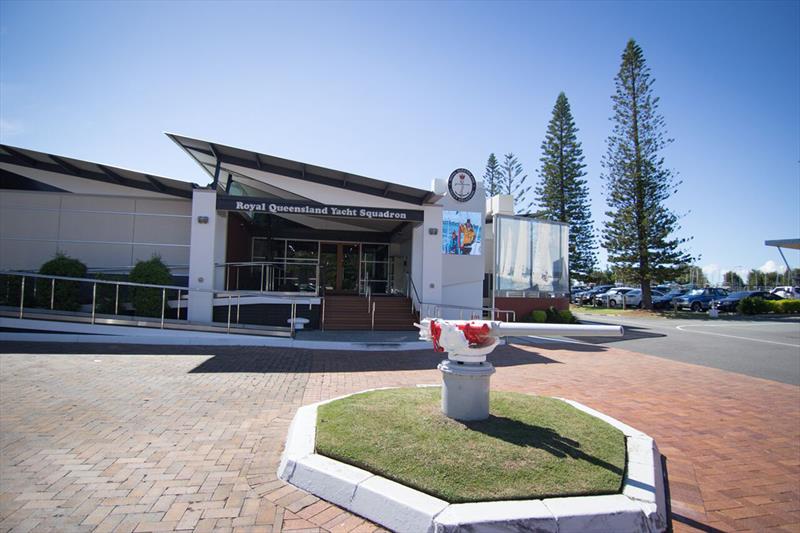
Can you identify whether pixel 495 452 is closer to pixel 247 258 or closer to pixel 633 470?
pixel 633 470

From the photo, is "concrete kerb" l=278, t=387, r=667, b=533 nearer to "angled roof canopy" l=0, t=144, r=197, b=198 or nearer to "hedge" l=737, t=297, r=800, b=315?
"angled roof canopy" l=0, t=144, r=197, b=198

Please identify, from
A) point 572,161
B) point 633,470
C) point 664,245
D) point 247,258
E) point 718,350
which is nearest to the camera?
point 633,470

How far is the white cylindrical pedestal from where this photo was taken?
434cm

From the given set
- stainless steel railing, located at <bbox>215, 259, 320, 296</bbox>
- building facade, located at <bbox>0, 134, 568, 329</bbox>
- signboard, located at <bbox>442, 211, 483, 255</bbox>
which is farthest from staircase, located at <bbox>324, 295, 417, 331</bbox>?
signboard, located at <bbox>442, 211, 483, 255</bbox>

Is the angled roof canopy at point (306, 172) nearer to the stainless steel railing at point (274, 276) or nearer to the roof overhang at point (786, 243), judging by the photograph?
the stainless steel railing at point (274, 276)

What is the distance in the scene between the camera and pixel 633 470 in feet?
11.8

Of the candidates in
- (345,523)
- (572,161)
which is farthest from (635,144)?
(345,523)

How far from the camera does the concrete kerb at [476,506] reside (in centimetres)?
281

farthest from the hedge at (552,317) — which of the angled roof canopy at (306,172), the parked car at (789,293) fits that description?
the parked car at (789,293)

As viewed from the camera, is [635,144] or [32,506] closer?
[32,506]

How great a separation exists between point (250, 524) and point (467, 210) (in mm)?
17546

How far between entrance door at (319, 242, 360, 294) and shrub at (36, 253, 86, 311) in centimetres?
998

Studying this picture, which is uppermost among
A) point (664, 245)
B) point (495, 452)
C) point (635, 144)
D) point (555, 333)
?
point (635, 144)

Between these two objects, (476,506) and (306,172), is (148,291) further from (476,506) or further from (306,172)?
(476,506)
